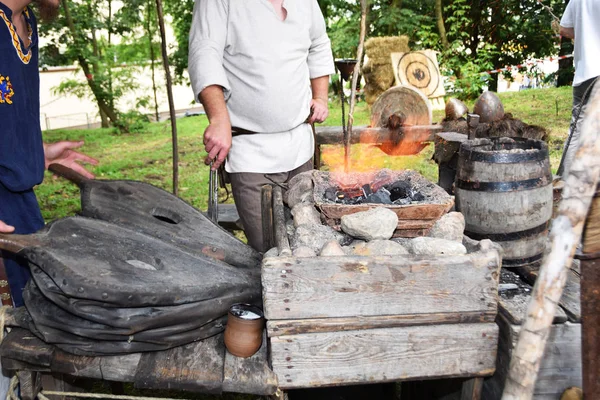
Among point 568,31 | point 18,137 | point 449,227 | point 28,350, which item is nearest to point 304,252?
point 449,227

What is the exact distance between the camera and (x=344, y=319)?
1.93 meters

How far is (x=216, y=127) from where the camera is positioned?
256cm

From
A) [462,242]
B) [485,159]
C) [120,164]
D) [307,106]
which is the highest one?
[307,106]

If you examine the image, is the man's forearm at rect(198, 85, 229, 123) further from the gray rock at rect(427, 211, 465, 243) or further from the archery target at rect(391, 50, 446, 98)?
the archery target at rect(391, 50, 446, 98)

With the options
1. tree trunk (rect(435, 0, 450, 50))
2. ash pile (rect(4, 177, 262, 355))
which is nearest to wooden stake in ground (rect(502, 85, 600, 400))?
ash pile (rect(4, 177, 262, 355))

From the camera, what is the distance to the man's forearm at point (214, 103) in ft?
8.61

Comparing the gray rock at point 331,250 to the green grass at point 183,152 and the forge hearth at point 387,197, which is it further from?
the green grass at point 183,152

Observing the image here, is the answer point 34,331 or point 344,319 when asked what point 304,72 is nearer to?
point 344,319

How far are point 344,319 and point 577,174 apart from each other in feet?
3.26

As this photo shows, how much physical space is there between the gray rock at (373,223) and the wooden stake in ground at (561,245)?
847 mm

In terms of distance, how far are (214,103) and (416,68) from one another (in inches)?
376

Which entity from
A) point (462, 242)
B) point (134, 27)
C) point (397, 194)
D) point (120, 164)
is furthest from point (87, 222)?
point (134, 27)

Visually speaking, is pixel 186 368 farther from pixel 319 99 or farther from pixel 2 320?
pixel 319 99

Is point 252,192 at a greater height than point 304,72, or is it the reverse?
point 304,72
